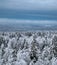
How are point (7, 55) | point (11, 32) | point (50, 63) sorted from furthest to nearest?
point (11, 32)
point (7, 55)
point (50, 63)

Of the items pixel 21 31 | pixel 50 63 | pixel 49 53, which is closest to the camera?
pixel 50 63

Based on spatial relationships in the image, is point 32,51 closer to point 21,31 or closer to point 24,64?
point 24,64

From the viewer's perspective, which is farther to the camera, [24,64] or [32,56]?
[32,56]

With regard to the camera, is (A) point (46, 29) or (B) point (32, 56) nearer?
(B) point (32, 56)

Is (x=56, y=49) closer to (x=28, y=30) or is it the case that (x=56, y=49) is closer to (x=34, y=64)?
(x=34, y=64)

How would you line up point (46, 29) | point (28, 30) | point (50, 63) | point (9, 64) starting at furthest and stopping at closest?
point (46, 29)
point (28, 30)
point (50, 63)
point (9, 64)

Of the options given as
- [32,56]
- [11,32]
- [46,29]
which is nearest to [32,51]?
[32,56]

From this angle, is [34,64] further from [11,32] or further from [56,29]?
[56,29]

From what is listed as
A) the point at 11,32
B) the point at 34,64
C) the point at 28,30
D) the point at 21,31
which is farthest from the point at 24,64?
the point at 28,30

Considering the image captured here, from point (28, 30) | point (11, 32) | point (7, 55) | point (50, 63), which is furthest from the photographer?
point (28, 30)
